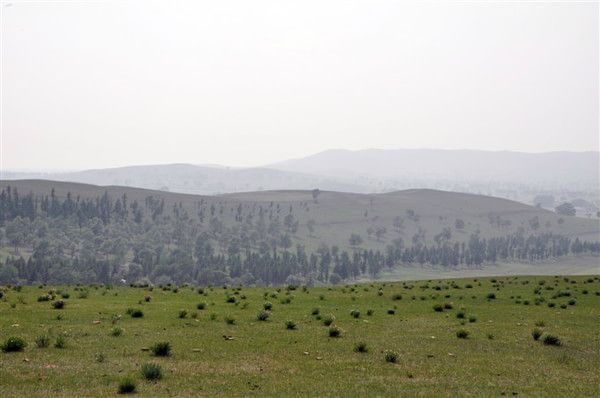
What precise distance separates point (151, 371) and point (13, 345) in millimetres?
8801

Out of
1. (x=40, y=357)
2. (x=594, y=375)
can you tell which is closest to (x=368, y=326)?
(x=594, y=375)

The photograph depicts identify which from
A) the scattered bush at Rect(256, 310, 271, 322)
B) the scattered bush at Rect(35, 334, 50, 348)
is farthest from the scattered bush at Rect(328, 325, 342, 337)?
the scattered bush at Rect(35, 334, 50, 348)

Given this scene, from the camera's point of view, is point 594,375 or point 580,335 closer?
point 594,375

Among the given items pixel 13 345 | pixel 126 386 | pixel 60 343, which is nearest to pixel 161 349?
pixel 60 343

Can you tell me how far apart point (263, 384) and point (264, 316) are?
54.1 ft

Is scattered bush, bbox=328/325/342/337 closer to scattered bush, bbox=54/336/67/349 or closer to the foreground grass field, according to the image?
the foreground grass field

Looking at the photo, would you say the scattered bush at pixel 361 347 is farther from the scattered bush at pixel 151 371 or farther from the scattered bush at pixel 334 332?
the scattered bush at pixel 151 371

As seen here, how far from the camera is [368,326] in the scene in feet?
130

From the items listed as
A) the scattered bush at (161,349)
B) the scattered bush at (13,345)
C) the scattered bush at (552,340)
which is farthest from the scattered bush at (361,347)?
the scattered bush at (13,345)

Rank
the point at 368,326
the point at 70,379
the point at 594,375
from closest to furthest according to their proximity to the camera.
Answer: the point at 70,379 → the point at 594,375 → the point at 368,326

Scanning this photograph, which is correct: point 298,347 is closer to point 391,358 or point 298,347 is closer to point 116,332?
point 391,358

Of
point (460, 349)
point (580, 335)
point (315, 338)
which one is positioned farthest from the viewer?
point (580, 335)

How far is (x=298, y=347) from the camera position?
3177 centimetres

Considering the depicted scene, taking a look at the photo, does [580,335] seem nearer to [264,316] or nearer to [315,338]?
[315,338]
